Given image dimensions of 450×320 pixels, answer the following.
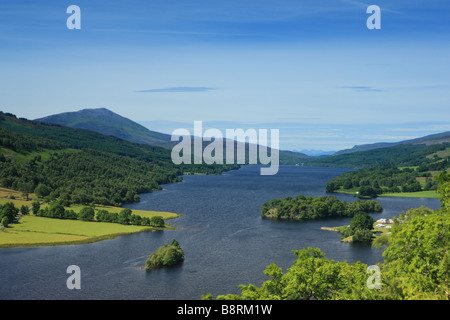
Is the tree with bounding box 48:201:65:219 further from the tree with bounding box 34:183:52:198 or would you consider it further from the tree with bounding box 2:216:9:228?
the tree with bounding box 34:183:52:198

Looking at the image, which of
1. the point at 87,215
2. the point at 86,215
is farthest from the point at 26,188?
the point at 87,215

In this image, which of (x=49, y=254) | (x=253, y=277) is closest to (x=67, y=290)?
(x=49, y=254)

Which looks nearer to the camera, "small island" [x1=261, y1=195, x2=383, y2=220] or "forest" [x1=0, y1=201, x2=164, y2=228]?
"forest" [x1=0, y1=201, x2=164, y2=228]

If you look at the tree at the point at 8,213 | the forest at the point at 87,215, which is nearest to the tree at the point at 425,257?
the forest at the point at 87,215

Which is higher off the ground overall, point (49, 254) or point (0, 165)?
point (0, 165)

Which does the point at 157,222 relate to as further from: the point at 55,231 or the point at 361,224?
the point at 361,224

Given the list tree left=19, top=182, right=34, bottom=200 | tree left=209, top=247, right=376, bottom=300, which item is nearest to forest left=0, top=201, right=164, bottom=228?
tree left=19, top=182, right=34, bottom=200

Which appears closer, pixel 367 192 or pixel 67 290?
pixel 67 290

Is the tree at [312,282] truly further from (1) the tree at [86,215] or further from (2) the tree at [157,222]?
(1) the tree at [86,215]
